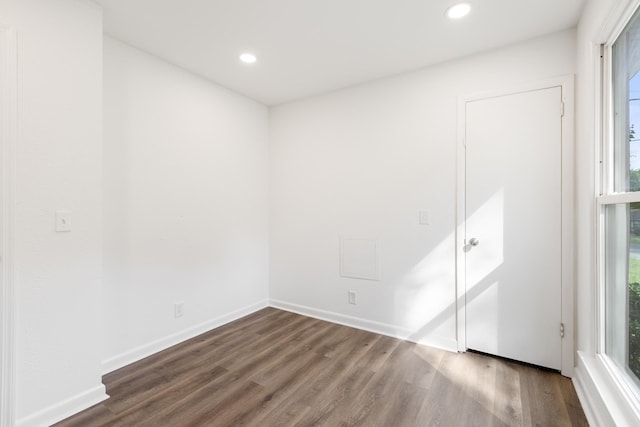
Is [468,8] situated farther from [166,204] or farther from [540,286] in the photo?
[166,204]

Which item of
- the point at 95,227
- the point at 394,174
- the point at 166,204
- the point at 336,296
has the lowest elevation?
the point at 336,296

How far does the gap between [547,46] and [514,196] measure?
3.74 ft

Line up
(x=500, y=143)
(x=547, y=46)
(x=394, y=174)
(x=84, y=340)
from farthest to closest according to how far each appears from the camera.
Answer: (x=394, y=174), (x=500, y=143), (x=547, y=46), (x=84, y=340)

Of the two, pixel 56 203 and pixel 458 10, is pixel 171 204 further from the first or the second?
pixel 458 10

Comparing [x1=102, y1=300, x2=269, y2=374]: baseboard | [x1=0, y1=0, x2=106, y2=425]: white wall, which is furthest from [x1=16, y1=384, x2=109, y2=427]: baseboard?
[x1=102, y1=300, x2=269, y2=374]: baseboard

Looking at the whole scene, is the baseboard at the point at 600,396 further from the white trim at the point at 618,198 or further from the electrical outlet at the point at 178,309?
the electrical outlet at the point at 178,309

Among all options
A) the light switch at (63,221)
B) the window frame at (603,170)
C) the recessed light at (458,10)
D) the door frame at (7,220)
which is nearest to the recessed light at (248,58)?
the door frame at (7,220)

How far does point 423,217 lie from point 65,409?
2881 mm

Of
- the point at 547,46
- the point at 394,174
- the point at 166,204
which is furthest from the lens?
the point at 394,174

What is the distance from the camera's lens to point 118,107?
2.28 metres

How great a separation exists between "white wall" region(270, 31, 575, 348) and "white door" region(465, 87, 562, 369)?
0.15m

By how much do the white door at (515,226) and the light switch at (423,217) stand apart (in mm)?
335

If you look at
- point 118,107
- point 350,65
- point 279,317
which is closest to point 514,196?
point 350,65

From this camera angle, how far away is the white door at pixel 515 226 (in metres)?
2.18
